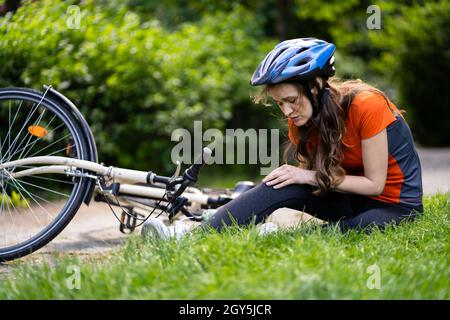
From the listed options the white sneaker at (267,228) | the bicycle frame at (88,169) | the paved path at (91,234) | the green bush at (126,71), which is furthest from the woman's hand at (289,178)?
the green bush at (126,71)

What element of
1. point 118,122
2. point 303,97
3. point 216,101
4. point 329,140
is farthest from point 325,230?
point 216,101

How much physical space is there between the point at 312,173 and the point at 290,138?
1.13 ft

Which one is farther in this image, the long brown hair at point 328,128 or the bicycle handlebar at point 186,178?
the bicycle handlebar at point 186,178

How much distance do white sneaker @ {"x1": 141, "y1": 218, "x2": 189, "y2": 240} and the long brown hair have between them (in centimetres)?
68

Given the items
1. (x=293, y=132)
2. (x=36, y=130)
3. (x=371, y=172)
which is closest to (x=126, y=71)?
(x=36, y=130)

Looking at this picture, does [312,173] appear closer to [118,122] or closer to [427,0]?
[118,122]

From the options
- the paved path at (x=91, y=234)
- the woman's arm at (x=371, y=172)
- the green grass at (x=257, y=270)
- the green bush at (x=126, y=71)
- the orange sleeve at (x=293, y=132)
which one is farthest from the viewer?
the green bush at (x=126, y=71)

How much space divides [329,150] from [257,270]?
32.5 inches

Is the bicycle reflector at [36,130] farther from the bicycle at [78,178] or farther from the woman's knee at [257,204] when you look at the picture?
the woman's knee at [257,204]

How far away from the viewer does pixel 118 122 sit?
6.05 m

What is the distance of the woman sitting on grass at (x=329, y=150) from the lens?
3.16 meters

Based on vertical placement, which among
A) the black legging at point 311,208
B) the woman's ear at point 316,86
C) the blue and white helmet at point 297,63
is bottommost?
the black legging at point 311,208

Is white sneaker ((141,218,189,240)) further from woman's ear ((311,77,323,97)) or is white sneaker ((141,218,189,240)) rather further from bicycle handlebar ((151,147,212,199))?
woman's ear ((311,77,323,97))

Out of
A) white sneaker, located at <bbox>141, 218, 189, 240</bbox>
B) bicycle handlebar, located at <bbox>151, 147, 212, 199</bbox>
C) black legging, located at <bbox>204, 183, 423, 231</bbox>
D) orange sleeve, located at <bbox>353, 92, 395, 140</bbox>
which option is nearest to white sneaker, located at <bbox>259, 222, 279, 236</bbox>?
black legging, located at <bbox>204, 183, 423, 231</bbox>
